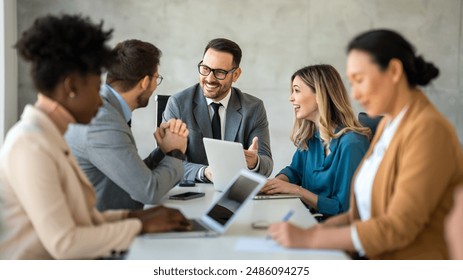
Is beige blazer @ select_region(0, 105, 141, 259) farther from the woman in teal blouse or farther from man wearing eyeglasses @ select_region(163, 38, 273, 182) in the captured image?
man wearing eyeglasses @ select_region(163, 38, 273, 182)

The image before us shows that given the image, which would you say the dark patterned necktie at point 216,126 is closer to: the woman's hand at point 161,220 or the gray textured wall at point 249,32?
the gray textured wall at point 249,32

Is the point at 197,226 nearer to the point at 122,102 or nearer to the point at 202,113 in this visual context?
the point at 122,102

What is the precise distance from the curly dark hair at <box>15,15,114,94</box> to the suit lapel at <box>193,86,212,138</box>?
131 centimetres

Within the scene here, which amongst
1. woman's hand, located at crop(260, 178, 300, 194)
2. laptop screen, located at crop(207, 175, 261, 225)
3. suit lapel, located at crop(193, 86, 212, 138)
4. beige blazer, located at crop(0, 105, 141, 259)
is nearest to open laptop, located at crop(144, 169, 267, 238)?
laptop screen, located at crop(207, 175, 261, 225)

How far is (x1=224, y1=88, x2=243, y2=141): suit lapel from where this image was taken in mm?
2580

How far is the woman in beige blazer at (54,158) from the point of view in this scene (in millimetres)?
1210

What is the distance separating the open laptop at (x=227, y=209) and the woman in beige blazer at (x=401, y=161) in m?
0.22

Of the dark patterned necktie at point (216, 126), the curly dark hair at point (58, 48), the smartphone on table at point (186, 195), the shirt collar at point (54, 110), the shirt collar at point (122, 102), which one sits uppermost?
the curly dark hair at point (58, 48)

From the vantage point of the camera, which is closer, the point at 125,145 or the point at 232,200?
the point at 232,200

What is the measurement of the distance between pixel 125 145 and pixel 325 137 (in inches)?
30.5

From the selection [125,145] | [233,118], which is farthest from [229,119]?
[125,145]

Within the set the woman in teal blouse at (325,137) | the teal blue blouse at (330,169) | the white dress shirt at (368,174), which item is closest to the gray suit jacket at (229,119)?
the teal blue blouse at (330,169)

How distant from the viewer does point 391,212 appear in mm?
1207

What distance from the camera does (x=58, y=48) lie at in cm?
122
